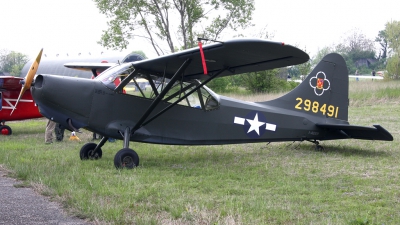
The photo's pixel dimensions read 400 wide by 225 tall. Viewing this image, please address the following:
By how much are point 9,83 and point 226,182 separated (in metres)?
11.0

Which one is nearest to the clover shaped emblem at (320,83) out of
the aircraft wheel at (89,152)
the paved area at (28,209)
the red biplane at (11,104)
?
the aircraft wheel at (89,152)

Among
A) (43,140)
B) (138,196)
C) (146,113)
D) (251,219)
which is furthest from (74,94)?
(43,140)

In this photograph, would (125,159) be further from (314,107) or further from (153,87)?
(314,107)

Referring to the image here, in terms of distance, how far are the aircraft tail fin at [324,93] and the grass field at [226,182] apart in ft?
2.78

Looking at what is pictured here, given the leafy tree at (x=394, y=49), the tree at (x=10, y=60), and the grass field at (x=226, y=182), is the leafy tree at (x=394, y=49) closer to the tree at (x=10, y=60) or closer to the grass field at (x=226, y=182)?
the grass field at (x=226, y=182)

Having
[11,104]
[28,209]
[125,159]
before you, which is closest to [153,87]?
[125,159]

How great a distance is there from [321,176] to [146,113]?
312cm

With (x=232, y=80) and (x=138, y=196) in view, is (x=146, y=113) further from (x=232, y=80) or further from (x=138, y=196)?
(x=232, y=80)

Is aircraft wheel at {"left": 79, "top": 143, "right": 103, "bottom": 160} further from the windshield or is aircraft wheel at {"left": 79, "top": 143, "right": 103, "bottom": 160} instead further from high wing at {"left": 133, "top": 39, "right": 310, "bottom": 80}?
high wing at {"left": 133, "top": 39, "right": 310, "bottom": 80}

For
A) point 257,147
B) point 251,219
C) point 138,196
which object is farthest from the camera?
point 257,147

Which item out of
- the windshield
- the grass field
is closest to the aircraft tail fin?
the grass field

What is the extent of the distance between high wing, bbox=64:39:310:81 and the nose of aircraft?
1016 mm

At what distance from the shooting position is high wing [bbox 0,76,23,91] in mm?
14841

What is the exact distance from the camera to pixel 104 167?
7863mm
